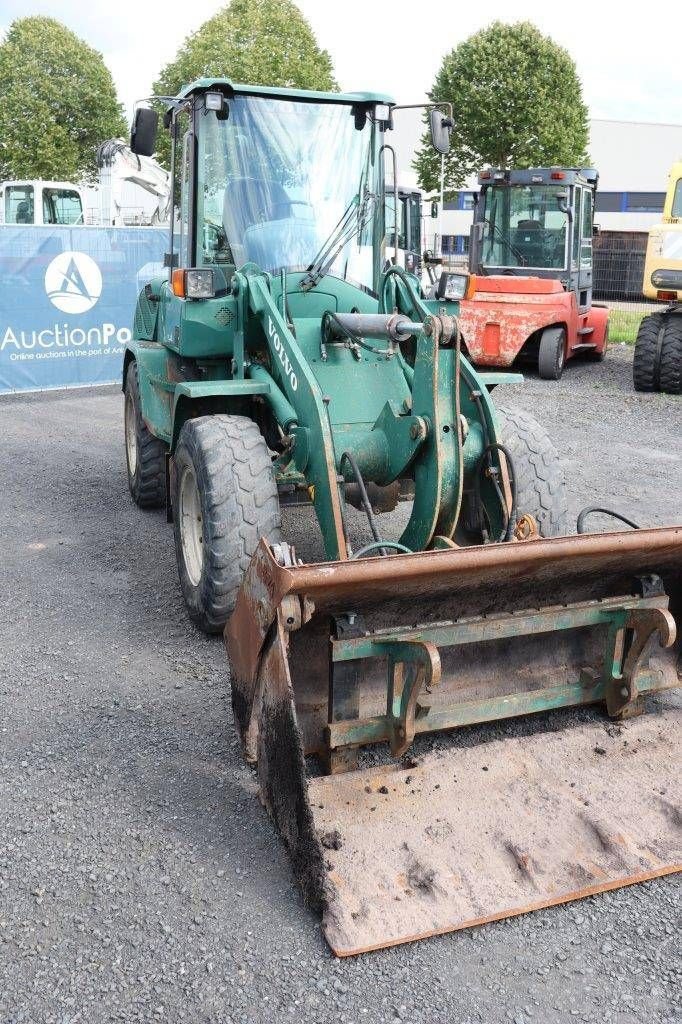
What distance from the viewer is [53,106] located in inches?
1378

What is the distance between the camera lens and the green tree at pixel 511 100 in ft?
96.4

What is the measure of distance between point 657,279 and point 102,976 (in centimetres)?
1103

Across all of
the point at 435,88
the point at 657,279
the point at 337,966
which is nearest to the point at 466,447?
the point at 337,966

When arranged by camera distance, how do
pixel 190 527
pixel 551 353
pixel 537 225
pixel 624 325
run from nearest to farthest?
pixel 190 527 → pixel 551 353 → pixel 537 225 → pixel 624 325

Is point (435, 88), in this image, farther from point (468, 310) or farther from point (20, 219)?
point (468, 310)

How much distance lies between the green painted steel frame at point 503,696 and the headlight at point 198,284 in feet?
8.01

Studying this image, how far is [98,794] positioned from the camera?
3393 mm

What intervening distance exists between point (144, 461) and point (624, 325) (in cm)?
1410

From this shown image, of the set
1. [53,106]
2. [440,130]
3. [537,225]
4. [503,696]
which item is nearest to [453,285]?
[440,130]

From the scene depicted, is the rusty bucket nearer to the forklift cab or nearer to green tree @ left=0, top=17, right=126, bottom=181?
the forklift cab

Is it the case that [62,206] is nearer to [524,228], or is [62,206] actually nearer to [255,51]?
[524,228]

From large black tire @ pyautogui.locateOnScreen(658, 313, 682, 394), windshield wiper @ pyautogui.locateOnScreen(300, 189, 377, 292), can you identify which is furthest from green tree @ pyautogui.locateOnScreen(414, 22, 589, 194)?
windshield wiper @ pyautogui.locateOnScreen(300, 189, 377, 292)

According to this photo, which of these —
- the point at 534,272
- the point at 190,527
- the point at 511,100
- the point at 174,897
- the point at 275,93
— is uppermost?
the point at 511,100

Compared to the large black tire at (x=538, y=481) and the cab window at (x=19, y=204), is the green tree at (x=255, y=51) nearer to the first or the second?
the cab window at (x=19, y=204)
